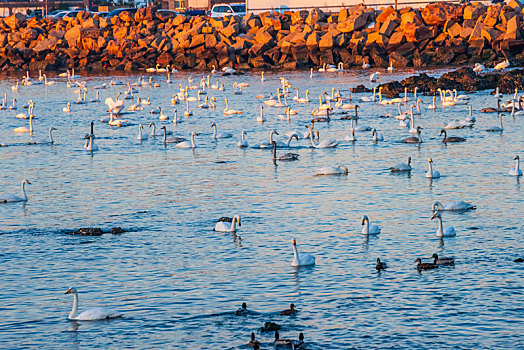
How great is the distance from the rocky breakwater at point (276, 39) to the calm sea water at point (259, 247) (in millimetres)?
39329

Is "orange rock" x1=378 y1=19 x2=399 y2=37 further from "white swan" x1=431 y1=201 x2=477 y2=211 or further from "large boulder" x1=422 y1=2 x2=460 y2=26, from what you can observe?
"white swan" x1=431 y1=201 x2=477 y2=211

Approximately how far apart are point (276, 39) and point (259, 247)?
6826 centimetres

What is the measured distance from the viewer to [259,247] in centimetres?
2239

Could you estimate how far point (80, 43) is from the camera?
95.9 metres

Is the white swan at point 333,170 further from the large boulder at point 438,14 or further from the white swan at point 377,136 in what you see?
the large boulder at point 438,14

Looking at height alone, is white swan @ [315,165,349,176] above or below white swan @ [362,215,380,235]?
above

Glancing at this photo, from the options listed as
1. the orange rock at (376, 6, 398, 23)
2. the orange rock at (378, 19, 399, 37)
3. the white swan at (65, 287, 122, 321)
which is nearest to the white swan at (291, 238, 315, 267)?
the white swan at (65, 287, 122, 321)

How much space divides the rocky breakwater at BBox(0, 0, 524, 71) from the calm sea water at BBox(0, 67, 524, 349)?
129ft

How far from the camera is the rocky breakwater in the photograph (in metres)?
77.1

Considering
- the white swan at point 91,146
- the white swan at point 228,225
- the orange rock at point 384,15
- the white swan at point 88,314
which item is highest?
the orange rock at point 384,15

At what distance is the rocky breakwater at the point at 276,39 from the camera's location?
77062mm

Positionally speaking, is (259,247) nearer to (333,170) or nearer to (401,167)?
(333,170)

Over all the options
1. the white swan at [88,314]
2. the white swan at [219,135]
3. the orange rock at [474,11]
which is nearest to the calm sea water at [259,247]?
the white swan at [88,314]

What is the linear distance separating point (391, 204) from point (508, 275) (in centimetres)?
749
